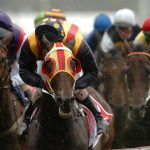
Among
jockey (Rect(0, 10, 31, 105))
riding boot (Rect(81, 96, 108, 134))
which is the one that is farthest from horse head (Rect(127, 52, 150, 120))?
riding boot (Rect(81, 96, 108, 134))

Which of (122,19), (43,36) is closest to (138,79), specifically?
(43,36)

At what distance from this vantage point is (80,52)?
7.16 metres

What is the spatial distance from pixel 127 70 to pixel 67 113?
3003 millimetres

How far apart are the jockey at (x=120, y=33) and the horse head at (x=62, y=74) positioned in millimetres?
5523

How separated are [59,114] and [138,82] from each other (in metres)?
2.61

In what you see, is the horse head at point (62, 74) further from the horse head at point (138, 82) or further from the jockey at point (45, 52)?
the horse head at point (138, 82)

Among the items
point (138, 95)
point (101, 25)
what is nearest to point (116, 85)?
point (138, 95)

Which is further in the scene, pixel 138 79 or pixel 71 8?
pixel 71 8

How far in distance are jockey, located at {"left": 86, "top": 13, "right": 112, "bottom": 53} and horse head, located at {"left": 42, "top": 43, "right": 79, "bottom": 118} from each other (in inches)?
249

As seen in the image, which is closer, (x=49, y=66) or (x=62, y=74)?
(x=62, y=74)

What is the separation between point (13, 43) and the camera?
8555 millimetres

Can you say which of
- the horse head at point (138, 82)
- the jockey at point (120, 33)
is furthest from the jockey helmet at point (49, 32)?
the jockey at point (120, 33)

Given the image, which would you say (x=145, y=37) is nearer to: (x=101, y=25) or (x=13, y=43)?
(x=13, y=43)

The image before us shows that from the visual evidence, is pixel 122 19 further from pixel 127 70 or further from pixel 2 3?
pixel 2 3
